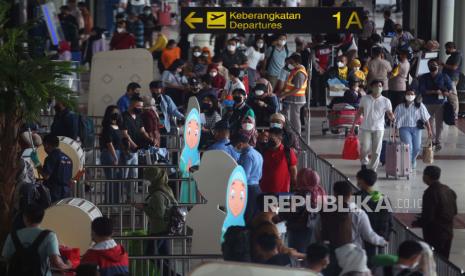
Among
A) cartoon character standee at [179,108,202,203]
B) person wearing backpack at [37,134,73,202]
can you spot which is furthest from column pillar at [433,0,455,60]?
person wearing backpack at [37,134,73,202]

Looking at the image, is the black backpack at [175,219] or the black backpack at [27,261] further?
the black backpack at [175,219]

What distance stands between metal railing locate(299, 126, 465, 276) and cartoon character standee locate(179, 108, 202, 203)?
1656mm

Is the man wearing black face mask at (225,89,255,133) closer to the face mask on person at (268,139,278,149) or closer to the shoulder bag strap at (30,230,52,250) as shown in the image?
the face mask on person at (268,139,278,149)

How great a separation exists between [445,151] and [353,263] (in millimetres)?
15404

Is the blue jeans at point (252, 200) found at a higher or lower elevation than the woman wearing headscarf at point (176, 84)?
lower

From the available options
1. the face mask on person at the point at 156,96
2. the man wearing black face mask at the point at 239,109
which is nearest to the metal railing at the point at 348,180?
the man wearing black face mask at the point at 239,109

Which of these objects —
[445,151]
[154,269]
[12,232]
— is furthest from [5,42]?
[445,151]

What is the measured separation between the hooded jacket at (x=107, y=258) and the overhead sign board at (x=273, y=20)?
8094 millimetres

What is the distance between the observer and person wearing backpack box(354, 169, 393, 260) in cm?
1506

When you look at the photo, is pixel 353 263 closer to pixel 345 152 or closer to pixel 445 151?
pixel 345 152

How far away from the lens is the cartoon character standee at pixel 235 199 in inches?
620

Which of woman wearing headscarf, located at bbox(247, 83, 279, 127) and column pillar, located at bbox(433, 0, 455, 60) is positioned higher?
column pillar, located at bbox(433, 0, 455, 60)

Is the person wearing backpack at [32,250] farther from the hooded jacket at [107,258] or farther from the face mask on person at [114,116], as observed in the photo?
the face mask on person at [114,116]

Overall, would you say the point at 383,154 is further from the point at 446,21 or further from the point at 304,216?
the point at 446,21
